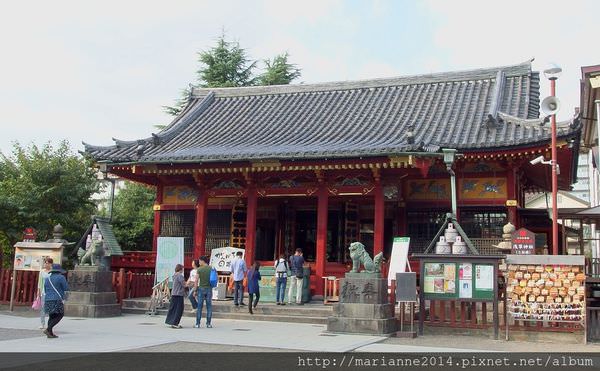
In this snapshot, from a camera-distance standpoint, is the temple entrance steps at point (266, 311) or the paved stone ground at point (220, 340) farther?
the temple entrance steps at point (266, 311)

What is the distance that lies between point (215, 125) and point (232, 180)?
4.74m

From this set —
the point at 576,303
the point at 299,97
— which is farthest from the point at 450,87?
the point at 576,303

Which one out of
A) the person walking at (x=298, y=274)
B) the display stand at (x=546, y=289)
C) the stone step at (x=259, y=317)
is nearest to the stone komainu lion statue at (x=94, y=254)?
the stone step at (x=259, y=317)

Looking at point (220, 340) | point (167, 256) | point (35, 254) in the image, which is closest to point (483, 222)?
point (167, 256)

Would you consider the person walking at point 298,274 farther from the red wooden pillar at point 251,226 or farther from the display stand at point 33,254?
the display stand at point 33,254

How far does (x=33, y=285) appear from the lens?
1786 cm

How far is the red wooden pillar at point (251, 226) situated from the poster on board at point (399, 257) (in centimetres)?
478

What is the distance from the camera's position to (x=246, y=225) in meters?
19.4

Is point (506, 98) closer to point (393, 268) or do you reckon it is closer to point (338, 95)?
point (338, 95)

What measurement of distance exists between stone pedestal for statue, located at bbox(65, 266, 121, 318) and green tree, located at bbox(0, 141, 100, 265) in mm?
5624

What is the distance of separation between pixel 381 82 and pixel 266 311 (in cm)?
1249

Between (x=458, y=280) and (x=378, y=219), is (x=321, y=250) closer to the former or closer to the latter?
(x=378, y=219)

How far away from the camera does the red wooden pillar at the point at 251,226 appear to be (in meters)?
18.6

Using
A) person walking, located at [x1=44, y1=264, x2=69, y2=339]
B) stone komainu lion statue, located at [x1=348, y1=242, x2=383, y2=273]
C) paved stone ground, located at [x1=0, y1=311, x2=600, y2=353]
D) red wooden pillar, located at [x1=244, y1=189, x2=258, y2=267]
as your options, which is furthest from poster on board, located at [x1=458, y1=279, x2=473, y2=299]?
person walking, located at [x1=44, y1=264, x2=69, y2=339]
